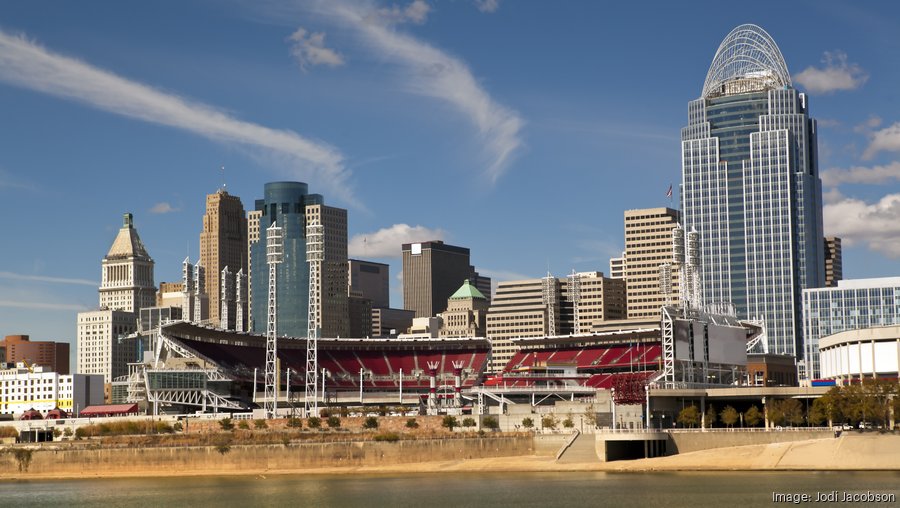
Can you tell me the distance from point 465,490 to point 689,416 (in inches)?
1911

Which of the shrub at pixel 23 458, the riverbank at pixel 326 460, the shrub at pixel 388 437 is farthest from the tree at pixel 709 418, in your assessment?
the shrub at pixel 23 458

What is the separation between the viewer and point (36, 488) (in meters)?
157

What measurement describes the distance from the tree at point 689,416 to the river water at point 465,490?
25.8m

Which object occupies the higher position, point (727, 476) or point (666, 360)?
point (666, 360)

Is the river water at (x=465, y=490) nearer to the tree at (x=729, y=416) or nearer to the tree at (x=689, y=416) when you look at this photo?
the tree at (x=729, y=416)

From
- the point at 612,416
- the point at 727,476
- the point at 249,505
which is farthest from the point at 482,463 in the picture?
the point at 249,505

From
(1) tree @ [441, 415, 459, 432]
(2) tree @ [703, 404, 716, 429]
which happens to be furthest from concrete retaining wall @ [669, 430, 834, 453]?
(1) tree @ [441, 415, 459, 432]

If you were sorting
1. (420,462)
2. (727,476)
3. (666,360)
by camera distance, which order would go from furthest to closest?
1. (666,360)
2. (420,462)
3. (727,476)

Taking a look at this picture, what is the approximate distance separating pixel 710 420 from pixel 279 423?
5805cm

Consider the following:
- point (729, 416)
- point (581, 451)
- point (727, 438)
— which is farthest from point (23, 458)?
point (729, 416)

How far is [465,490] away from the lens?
5320 inches

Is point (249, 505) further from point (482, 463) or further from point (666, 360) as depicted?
point (666, 360)

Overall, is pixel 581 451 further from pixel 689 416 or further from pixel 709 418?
pixel 709 418

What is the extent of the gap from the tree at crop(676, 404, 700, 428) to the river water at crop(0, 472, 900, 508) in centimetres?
2578
